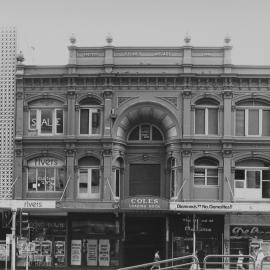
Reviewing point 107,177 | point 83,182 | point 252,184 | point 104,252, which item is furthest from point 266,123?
point 104,252

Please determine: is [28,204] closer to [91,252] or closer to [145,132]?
[91,252]

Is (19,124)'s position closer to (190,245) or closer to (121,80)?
(121,80)

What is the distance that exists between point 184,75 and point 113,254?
11.1m

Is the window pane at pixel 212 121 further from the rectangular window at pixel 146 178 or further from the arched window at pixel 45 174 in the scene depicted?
the arched window at pixel 45 174

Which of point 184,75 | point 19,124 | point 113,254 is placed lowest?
point 113,254

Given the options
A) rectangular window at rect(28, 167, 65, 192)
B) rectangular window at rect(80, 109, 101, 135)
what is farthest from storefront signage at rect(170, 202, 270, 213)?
rectangular window at rect(28, 167, 65, 192)

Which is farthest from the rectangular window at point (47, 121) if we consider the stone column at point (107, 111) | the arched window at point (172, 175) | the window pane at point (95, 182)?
the arched window at point (172, 175)

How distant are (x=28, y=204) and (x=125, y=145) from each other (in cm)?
712

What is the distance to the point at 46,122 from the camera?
159 feet

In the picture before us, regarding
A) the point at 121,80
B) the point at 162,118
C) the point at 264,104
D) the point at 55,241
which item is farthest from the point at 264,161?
the point at 55,241

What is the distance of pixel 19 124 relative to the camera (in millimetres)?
48156

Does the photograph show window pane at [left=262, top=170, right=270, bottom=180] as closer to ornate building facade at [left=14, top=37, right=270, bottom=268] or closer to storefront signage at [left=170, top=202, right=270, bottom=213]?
ornate building facade at [left=14, top=37, right=270, bottom=268]

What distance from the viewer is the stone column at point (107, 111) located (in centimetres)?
4776

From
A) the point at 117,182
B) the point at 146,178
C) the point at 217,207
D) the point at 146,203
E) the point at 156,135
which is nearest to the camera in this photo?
the point at 217,207
